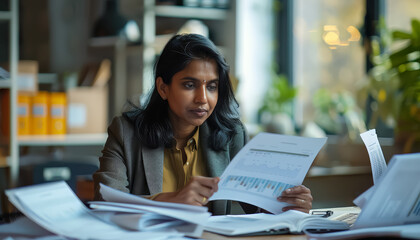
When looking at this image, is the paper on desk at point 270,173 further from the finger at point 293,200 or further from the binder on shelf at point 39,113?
the binder on shelf at point 39,113

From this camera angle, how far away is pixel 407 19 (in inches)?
145

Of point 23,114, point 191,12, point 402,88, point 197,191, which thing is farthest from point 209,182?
point 191,12

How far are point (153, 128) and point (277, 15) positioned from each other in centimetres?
350

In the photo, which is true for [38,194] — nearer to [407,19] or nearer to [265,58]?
[407,19]

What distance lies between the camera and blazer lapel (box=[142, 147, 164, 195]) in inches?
67.7

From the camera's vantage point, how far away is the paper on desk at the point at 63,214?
1.03 m

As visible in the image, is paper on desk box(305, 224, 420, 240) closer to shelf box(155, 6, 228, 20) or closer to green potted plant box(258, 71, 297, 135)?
green potted plant box(258, 71, 297, 135)

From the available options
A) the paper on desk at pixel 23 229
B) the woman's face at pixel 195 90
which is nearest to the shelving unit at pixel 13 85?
the woman's face at pixel 195 90

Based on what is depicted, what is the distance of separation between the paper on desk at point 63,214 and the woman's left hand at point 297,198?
0.40 metres

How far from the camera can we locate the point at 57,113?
3.99 m

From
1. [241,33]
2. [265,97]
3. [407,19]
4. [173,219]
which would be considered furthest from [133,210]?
[241,33]

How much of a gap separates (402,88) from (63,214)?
7.65 ft

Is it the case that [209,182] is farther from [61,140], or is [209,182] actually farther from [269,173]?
[61,140]

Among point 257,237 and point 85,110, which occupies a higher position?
point 257,237
